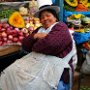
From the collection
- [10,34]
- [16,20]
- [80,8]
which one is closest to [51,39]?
[10,34]

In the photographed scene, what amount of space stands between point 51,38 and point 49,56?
0.77ft

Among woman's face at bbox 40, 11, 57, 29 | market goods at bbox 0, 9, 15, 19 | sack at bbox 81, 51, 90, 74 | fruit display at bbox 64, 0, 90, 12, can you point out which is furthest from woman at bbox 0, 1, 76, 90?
fruit display at bbox 64, 0, 90, 12

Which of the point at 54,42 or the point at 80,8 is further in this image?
the point at 80,8

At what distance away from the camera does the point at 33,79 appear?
10.9 ft

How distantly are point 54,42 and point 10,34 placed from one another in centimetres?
136

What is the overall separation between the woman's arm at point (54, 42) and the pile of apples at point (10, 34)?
1.03m

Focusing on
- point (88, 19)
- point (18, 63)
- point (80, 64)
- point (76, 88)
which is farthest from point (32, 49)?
point (88, 19)

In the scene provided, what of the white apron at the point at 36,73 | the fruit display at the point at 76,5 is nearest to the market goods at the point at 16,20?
the white apron at the point at 36,73

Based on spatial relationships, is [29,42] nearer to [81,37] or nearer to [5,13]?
[5,13]

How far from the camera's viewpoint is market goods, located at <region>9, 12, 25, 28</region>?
475cm

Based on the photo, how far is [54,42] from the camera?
11.0 ft

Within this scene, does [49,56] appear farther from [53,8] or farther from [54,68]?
[53,8]

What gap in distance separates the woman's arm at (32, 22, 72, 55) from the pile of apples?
1.03m

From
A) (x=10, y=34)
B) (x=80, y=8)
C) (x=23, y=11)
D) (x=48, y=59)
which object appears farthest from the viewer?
(x=80, y=8)
